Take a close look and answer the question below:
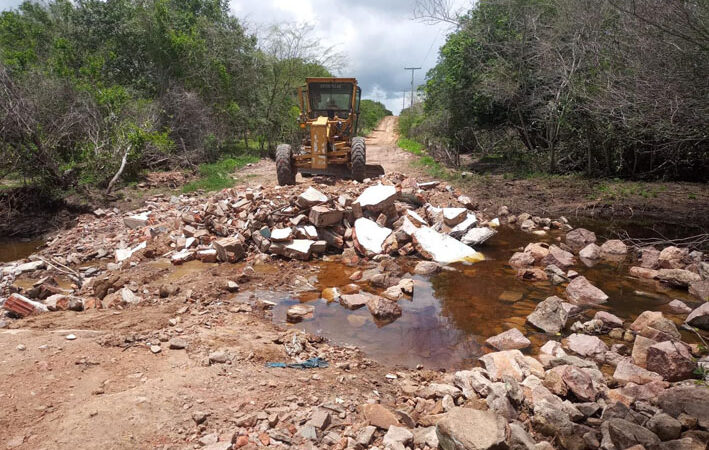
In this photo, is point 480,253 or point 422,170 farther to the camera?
point 422,170

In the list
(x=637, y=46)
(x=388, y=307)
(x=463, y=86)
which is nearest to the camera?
(x=388, y=307)

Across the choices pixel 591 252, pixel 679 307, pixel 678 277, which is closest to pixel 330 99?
pixel 591 252

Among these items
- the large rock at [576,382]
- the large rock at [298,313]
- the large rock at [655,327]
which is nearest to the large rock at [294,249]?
the large rock at [298,313]

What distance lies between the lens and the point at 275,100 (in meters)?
17.0

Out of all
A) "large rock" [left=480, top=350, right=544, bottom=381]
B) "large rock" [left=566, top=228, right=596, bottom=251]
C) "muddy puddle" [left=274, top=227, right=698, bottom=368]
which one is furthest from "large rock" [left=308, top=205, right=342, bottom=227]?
"large rock" [left=566, top=228, right=596, bottom=251]

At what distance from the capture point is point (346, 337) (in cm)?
432

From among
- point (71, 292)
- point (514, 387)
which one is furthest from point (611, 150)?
point (71, 292)

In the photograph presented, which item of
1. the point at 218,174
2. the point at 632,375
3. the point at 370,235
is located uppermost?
the point at 218,174

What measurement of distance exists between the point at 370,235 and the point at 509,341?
10.9 ft

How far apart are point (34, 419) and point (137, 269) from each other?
147 inches

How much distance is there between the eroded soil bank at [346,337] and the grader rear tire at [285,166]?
2002mm

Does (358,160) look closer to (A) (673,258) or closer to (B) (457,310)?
(B) (457,310)

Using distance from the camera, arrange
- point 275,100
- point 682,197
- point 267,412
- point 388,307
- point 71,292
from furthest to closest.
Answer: point 275,100 < point 682,197 < point 71,292 < point 388,307 < point 267,412

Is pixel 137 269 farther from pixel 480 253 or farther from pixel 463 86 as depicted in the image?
pixel 463 86
